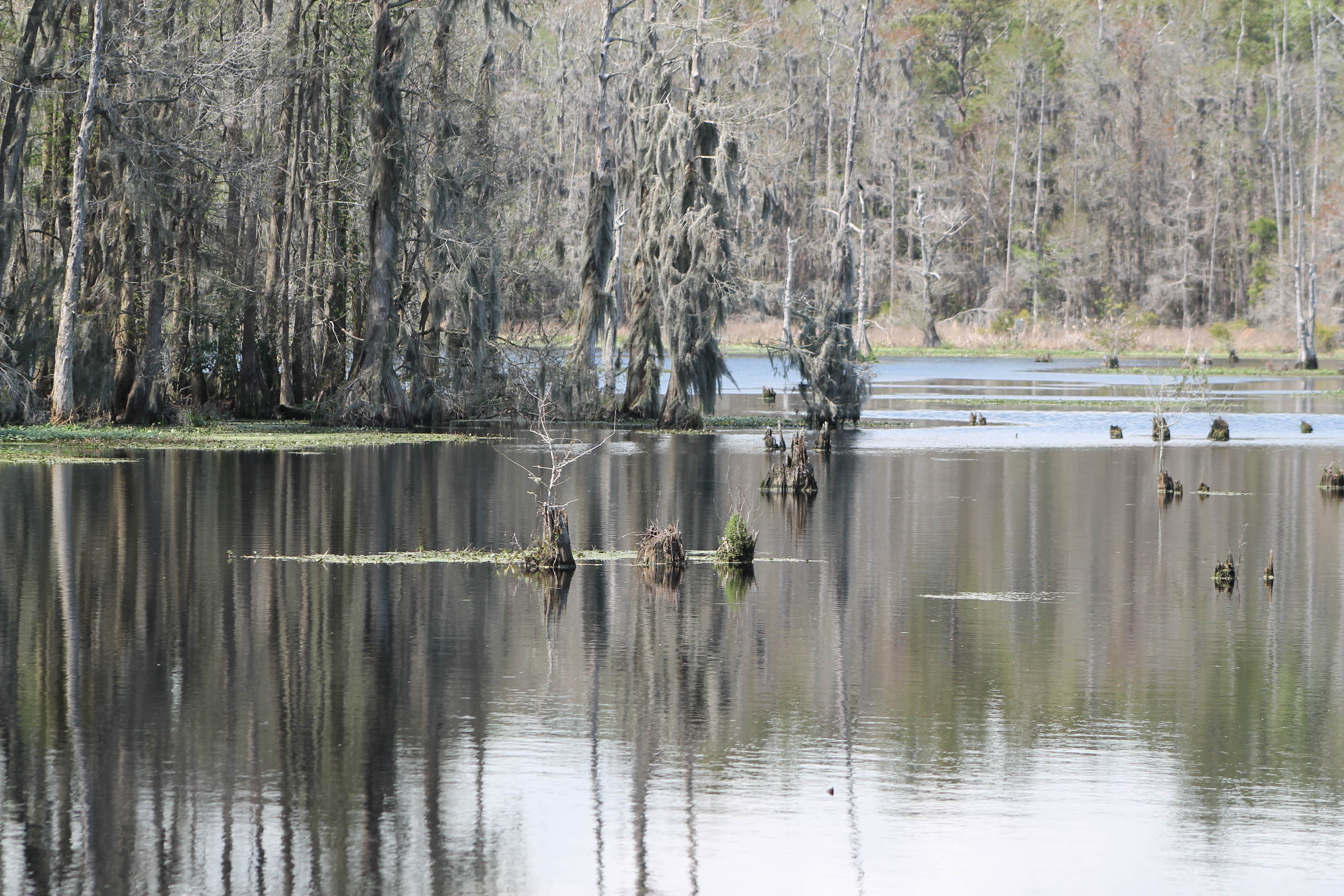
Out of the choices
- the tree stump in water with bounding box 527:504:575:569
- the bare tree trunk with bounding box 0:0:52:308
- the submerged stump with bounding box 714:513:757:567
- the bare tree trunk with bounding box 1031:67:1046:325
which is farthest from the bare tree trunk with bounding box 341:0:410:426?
the bare tree trunk with bounding box 1031:67:1046:325

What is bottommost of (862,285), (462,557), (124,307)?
(462,557)

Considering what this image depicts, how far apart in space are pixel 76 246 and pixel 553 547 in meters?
19.2

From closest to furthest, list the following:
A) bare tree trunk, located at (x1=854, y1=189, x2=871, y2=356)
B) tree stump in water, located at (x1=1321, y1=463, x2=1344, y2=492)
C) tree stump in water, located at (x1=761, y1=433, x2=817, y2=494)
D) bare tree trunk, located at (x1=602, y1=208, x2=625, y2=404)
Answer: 1. tree stump in water, located at (x1=761, y1=433, x2=817, y2=494)
2. tree stump in water, located at (x1=1321, y1=463, x2=1344, y2=492)
3. bare tree trunk, located at (x1=602, y1=208, x2=625, y2=404)
4. bare tree trunk, located at (x1=854, y1=189, x2=871, y2=356)

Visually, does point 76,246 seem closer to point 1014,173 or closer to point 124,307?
point 124,307

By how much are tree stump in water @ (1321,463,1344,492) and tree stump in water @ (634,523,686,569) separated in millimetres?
14119

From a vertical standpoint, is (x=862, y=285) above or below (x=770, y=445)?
above

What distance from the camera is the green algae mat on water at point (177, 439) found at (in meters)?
30.7

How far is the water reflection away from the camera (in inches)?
349

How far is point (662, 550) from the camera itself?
1867 cm

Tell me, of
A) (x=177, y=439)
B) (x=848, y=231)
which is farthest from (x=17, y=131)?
(x=848, y=231)

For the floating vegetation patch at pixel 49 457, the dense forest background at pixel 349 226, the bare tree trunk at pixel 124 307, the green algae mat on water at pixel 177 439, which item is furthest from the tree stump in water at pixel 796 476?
the bare tree trunk at pixel 124 307

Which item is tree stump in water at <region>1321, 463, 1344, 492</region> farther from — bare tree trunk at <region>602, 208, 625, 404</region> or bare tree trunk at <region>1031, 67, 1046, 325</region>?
bare tree trunk at <region>1031, 67, 1046, 325</region>

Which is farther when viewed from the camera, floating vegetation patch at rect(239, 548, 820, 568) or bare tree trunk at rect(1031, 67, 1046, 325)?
bare tree trunk at rect(1031, 67, 1046, 325)

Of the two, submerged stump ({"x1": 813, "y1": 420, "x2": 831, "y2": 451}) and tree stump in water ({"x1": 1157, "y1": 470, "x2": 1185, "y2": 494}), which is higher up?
submerged stump ({"x1": 813, "y1": 420, "x2": 831, "y2": 451})
